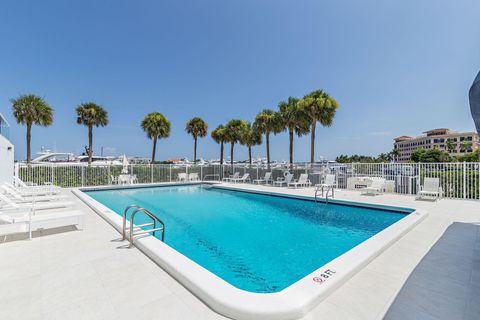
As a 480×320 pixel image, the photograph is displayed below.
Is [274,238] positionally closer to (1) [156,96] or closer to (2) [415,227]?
(2) [415,227]

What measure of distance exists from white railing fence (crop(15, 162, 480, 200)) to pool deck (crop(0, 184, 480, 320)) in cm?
667

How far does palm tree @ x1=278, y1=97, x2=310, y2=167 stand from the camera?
15.9 meters

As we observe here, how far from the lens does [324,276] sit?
8.48ft

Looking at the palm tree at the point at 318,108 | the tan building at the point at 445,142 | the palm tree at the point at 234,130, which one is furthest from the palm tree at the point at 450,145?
the palm tree at the point at 318,108

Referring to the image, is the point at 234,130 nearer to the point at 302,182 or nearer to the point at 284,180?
the point at 284,180

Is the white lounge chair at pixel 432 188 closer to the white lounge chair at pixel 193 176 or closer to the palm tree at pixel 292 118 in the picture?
the palm tree at pixel 292 118

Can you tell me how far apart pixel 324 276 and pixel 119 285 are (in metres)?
2.39

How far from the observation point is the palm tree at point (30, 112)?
14406 mm

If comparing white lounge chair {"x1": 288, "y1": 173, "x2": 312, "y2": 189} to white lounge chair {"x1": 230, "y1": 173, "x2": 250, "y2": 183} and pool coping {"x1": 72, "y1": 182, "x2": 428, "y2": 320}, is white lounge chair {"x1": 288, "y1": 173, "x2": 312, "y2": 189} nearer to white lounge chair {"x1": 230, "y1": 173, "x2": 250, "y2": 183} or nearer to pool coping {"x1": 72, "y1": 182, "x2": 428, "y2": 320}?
white lounge chair {"x1": 230, "y1": 173, "x2": 250, "y2": 183}

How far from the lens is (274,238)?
5.37 meters

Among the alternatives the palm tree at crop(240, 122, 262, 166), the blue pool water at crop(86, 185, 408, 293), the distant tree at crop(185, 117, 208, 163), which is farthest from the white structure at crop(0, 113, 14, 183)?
the palm tree at crop(240, 122, 262, 166)

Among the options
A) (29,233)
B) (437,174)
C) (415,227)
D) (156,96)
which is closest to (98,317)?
(29,233)

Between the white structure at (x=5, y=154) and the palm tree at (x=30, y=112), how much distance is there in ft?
21.0

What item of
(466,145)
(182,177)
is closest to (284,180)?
(182,177)
